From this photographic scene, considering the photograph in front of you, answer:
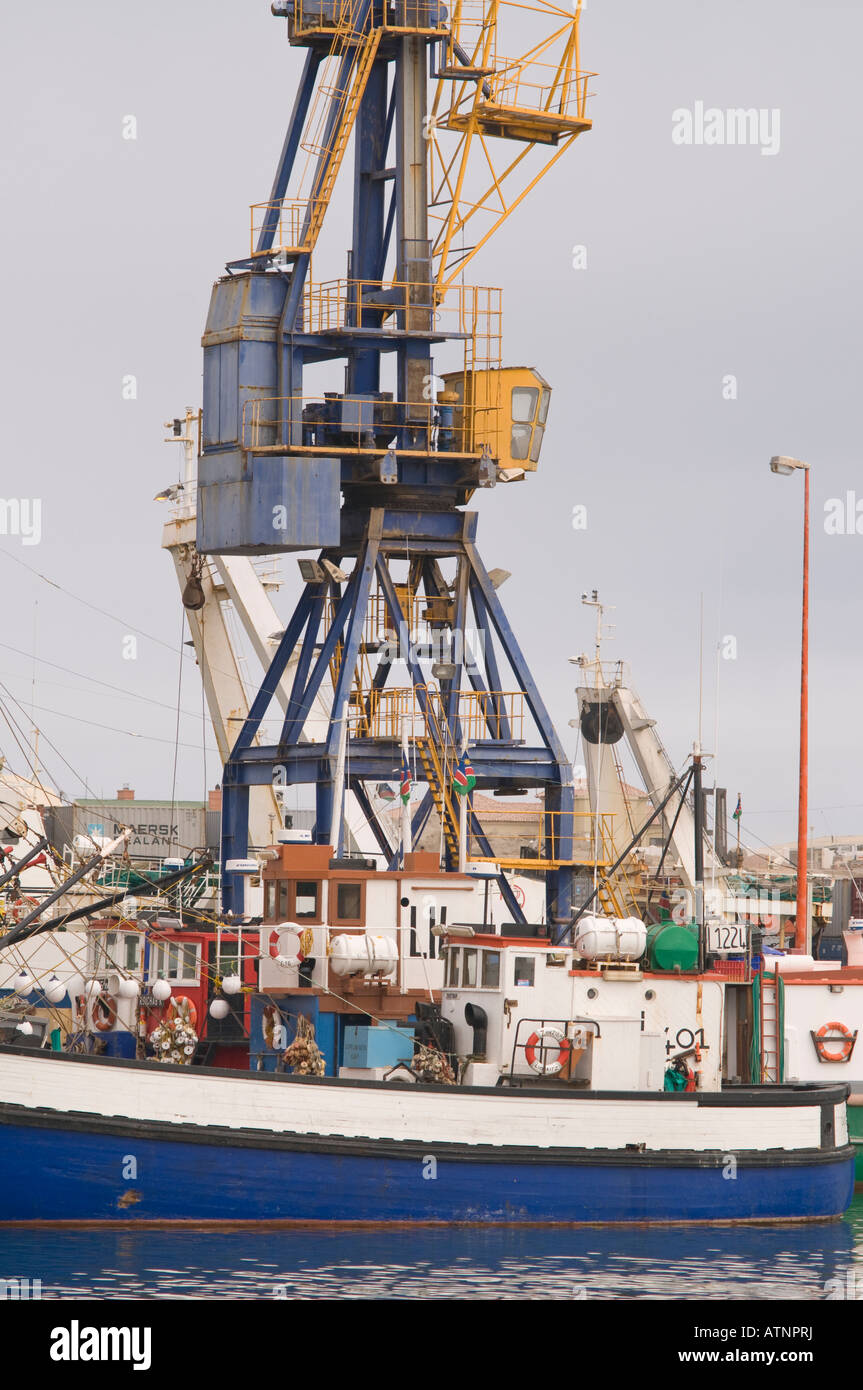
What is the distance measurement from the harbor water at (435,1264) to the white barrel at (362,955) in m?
4.97

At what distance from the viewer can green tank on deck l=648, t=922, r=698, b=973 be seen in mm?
42281

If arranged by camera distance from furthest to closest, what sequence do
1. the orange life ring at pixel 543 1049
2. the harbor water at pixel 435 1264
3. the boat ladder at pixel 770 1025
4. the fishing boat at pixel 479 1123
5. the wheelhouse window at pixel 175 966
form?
the wheelhouse window at pixel 175 966 < the boat ladder at pixel 770 1025 < the orange life ring at pixel 543 1049 < the fishing boat at pixel 479 1123 < the harbor water at pixel 435 1264

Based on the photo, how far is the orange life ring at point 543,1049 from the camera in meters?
40.5

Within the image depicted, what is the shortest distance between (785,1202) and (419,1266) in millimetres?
9579

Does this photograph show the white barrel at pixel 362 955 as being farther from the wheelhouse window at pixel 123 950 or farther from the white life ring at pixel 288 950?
the wheelhouse window at pixel 123 950

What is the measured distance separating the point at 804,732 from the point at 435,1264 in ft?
74.7

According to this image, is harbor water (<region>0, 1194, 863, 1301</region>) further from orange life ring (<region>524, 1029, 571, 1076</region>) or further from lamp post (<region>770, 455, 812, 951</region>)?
lamp post (<region>770, 455, 812, 951</region>)

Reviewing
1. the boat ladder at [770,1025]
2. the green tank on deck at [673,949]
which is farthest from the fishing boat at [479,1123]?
the boat ladder at [770,1025]

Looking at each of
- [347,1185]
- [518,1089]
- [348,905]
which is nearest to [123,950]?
[348,905]

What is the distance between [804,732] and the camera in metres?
55.4

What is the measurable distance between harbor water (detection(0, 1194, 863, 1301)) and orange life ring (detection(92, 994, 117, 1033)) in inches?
502
